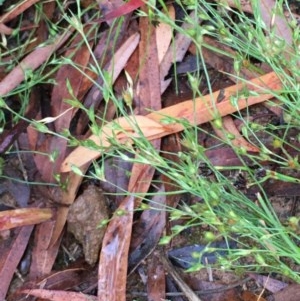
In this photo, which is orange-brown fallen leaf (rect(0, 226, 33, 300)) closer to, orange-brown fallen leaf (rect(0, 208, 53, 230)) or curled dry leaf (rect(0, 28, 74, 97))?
orange-brown fallen leaf (rect(0, 208, 53, 230))

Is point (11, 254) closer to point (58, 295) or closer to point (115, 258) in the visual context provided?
point (58, 295)

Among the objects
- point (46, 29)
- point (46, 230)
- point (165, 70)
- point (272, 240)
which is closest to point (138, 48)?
point (165, 70)

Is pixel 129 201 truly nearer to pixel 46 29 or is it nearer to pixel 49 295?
pixel 49 295

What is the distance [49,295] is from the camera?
1.54 meters

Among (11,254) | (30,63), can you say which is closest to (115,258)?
(11,254)

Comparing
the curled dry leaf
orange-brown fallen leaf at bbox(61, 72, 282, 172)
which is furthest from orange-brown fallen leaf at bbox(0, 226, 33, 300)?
the curled dry leaf

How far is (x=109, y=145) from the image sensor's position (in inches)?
59.2

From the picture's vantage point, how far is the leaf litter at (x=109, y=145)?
1.49 metres

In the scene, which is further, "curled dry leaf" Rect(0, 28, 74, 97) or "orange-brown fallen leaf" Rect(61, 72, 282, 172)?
"curled dry leaf" Rect(0, 28, 74, 97)

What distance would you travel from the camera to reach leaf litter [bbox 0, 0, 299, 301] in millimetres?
1494

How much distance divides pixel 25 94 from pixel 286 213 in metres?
0.67

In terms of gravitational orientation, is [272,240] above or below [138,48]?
below

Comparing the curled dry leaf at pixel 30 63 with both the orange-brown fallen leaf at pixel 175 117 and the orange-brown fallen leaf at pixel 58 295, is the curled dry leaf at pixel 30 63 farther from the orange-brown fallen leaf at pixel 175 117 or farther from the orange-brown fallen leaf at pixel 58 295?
the orange-brown fallen leaf at pixel 58 295

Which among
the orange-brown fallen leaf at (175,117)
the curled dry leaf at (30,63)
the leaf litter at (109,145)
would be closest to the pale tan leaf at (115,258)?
the leaf litter at (109,145)
